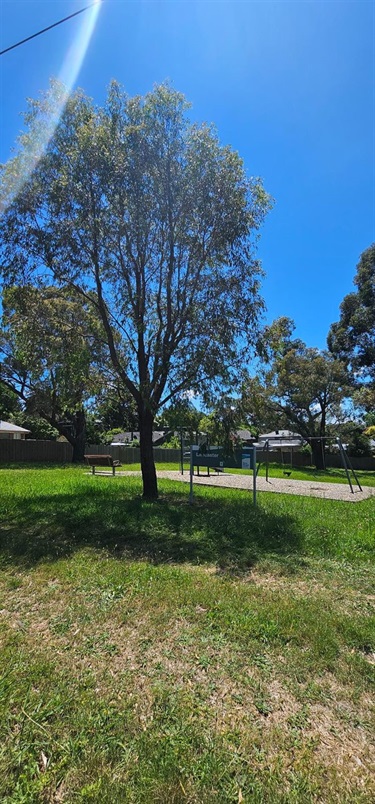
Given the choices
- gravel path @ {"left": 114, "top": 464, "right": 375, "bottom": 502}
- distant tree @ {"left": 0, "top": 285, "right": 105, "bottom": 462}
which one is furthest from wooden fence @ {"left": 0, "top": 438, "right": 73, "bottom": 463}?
distant tree @ {"left": 0, "top": 285, "right": 105, "bottom": 462}

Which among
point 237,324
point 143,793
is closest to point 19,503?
point 237,324

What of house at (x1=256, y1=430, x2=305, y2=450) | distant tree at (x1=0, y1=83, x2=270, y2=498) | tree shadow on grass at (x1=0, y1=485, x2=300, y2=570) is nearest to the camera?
tree shadow on grass at (x1=0, y1=485, x2=300, y2=570)

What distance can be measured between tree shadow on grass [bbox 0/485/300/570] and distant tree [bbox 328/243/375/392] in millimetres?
26216

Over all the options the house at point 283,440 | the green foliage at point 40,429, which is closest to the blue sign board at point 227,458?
the house at point 283,440

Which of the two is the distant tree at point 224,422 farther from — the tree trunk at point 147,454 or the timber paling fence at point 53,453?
the timber paling fence at point 53,453

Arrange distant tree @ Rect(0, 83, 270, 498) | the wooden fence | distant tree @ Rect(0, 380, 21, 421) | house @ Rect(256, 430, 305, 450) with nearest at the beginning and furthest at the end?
distant tree @ Rect(0, 83, 270, 498) < house @ Rect(256, 430, 305, 450) < the wooden fence < distant tree @ Rect(0, 380, 21, 421)

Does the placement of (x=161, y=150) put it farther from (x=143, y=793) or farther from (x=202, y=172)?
(x=143, y=793)

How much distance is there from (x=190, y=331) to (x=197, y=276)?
122cm

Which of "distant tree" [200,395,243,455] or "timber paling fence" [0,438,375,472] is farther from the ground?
"distant tree" [200,395,243,455]

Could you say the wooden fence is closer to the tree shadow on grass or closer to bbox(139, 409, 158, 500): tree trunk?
the tree shadow on grass

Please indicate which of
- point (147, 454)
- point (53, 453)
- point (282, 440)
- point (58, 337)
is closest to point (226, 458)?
point (147, 454)

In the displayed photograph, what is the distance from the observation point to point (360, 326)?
106 feet

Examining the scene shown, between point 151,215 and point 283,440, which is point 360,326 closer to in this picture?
point 283,440

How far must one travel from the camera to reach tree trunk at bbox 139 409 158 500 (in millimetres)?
9422
